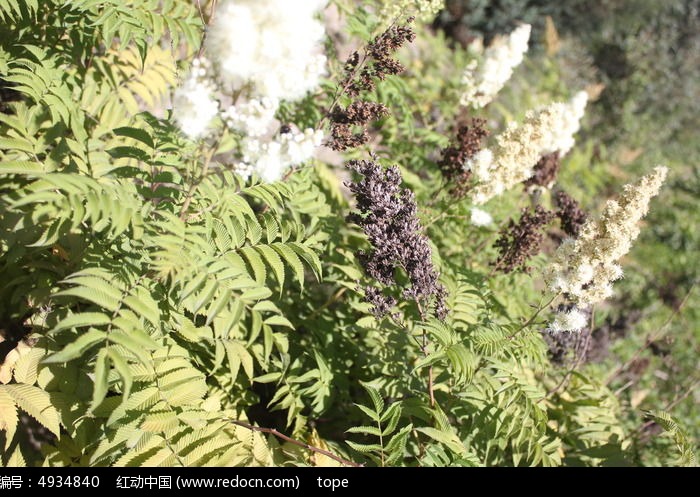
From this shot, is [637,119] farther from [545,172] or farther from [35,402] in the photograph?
[35,402]

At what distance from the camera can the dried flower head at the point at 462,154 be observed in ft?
12.4

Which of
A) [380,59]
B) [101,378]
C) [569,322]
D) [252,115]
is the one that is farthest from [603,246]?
[101,378]

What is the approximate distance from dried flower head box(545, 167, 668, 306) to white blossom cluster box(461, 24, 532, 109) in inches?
70.1

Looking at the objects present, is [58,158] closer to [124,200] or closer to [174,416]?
[124,200]

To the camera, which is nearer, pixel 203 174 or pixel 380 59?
pixel 203 174

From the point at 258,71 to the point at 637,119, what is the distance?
9883 mm

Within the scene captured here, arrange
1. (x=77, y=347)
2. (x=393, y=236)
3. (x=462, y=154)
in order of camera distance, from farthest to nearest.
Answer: (x=462, y=154), (x=393, y=236), (x=77, y=347)

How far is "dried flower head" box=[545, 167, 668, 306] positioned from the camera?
2824mm

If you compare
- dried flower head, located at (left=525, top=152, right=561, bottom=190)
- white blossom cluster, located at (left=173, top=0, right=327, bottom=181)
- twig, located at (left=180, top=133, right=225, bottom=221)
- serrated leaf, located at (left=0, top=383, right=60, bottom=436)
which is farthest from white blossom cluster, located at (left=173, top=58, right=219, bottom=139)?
dried flower head, located at (left=525, top=152, right=561, bottom=190)

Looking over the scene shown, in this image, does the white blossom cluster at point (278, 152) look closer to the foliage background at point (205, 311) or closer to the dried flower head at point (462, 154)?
the foliage background at point (205, 311)

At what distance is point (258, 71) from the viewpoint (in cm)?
218

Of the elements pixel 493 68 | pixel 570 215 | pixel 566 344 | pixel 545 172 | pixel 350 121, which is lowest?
pixel 566 344
